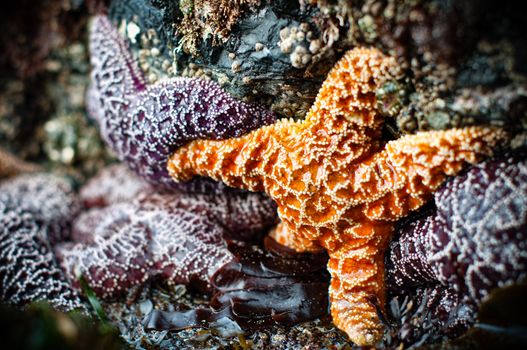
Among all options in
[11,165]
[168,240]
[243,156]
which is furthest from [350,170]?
[11,165]

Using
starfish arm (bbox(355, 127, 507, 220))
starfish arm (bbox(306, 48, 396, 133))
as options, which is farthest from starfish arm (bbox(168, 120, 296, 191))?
starfish arm (bbox(355, 127, 507, 220))

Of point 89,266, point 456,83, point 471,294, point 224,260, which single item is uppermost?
point 456,83

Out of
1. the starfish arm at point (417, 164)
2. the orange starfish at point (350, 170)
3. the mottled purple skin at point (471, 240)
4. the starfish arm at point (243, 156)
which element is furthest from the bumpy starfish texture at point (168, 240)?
the mottled purple skin at point (471, 240)

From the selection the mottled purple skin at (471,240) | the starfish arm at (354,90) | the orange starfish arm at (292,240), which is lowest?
the orange starfish arm at (292,240)

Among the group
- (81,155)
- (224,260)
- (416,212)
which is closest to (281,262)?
(224,260)

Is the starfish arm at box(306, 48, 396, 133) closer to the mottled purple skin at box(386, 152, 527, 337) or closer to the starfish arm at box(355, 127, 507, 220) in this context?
the starfish arm at box(355, 127, 507, 220)

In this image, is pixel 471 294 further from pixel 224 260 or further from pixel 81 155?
pixel 81 155

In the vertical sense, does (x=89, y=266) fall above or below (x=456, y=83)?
below

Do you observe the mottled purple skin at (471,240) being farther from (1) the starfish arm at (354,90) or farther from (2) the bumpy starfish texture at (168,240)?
(2) the bumpy starfish texture at (168,240)
